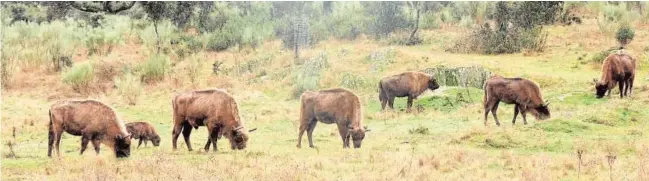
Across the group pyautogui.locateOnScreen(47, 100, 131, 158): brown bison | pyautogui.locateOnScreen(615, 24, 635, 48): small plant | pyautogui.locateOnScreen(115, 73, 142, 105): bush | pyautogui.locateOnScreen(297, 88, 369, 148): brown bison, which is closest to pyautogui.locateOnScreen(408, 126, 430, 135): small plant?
pyautogui.locateOnScreen(297, 88, 369, 148): brown bison

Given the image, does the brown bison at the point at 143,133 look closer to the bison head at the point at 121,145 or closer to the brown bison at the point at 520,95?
the bison head at the point at 121,145

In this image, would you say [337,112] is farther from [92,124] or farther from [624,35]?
[624,35]

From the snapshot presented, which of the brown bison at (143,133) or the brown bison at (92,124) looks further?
the brown bison at (143,133)

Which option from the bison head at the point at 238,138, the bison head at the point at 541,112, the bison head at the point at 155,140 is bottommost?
the bison head at the point at 155,140

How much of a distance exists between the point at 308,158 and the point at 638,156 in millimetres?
5785

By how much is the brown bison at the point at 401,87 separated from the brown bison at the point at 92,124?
35.4 feet

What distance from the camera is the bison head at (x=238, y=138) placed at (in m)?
15.2

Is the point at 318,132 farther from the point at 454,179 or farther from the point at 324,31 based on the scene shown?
the point at 324,31

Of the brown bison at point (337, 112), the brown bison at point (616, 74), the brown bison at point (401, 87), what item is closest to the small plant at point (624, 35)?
the brown bison at point (616, 74)

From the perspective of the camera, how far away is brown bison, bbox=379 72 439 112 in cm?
2369

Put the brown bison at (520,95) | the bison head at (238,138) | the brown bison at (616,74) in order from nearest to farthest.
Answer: the bison head at (238,138)
the brown bison at (520,95)
the brown bison at (616,74)

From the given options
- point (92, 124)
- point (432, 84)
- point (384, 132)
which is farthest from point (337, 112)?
point (432, 84)

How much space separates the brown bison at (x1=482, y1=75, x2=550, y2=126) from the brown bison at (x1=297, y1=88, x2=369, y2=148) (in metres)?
4.22

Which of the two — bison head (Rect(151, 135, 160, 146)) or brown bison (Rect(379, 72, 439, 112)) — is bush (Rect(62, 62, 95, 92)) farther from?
bison head (Rect(151, 135, 160, 146))
